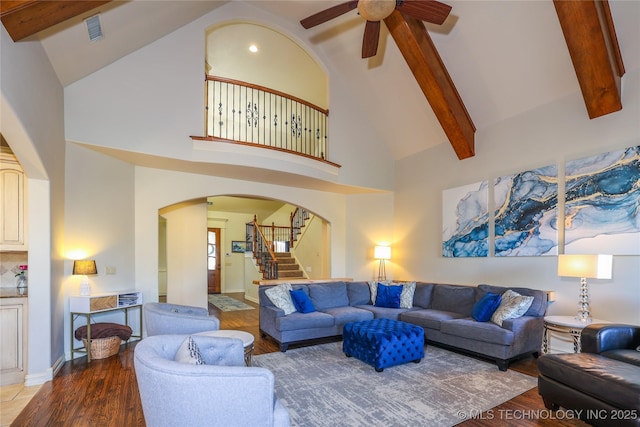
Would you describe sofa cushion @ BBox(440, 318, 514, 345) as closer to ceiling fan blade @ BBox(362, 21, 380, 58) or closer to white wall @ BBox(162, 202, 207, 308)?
ceiling fan blade @ BBox(362, 21, 380, 58)

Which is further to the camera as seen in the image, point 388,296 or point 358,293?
point 358,293

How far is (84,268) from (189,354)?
310 cm

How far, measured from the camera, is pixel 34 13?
2.50 meters

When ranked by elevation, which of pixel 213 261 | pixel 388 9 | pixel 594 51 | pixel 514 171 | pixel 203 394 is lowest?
→ pixel 213 261

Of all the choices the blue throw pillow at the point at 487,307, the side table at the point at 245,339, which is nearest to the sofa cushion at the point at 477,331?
the blue throw pillow at the point at 487,307

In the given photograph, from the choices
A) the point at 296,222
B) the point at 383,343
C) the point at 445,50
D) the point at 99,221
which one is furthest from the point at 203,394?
the point at 296,222

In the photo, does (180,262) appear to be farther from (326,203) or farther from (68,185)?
(326,203)

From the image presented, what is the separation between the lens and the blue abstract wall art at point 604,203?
11.5ft

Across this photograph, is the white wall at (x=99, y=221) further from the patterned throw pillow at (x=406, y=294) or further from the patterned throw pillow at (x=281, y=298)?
the patterned throw pillow at (x=406, y=294)

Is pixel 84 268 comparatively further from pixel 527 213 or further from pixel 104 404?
pixel 527 213

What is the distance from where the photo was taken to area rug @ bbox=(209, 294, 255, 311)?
7766 mm

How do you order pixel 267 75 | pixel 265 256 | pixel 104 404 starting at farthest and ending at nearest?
1. pixel 265 256
2. pixel 267 75
3. pixel 104 404

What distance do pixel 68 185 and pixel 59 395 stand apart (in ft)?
8.01

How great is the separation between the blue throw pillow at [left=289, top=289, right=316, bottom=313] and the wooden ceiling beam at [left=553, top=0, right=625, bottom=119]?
175 inches
